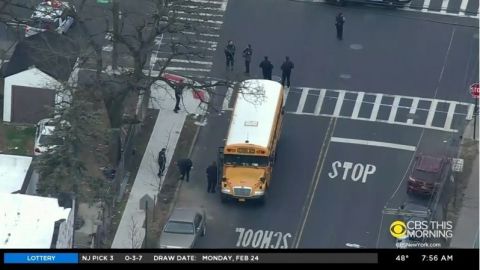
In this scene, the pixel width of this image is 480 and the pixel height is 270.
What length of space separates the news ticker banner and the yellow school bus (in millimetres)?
26459

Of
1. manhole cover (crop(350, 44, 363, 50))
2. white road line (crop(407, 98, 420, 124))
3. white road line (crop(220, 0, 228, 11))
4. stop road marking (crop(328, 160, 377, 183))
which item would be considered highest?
white road line (crop(220, 0, 228, 11))

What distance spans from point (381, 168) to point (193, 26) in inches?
431

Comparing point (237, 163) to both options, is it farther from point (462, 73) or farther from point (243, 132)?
point (462, 73)

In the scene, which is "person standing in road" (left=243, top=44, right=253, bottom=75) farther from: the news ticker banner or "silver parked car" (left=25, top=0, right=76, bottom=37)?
the news ticker banner

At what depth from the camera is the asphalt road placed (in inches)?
1837

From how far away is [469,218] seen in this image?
46.2m

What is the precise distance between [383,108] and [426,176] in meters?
6.79

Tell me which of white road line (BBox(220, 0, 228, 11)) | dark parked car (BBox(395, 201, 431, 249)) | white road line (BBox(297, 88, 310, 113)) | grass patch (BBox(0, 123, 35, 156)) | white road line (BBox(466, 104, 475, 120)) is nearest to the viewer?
dark parked car (BBox(395, 201, 431, 249))

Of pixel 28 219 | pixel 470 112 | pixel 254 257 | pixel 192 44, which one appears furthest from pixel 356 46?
Result: pixel 254 257

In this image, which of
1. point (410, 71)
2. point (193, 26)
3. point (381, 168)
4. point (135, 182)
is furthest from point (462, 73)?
point (135, 182)

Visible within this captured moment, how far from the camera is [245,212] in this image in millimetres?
47500

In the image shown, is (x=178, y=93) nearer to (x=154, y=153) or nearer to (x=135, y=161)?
(x=154, y=153)

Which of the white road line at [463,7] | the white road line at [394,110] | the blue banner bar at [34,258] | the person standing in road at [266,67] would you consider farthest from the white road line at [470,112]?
the blue banner bar at [34,258]

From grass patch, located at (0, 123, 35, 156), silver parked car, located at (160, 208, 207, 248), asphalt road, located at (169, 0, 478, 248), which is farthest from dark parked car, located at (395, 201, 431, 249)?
grass patch, located at (0, 123, 35, 156)
